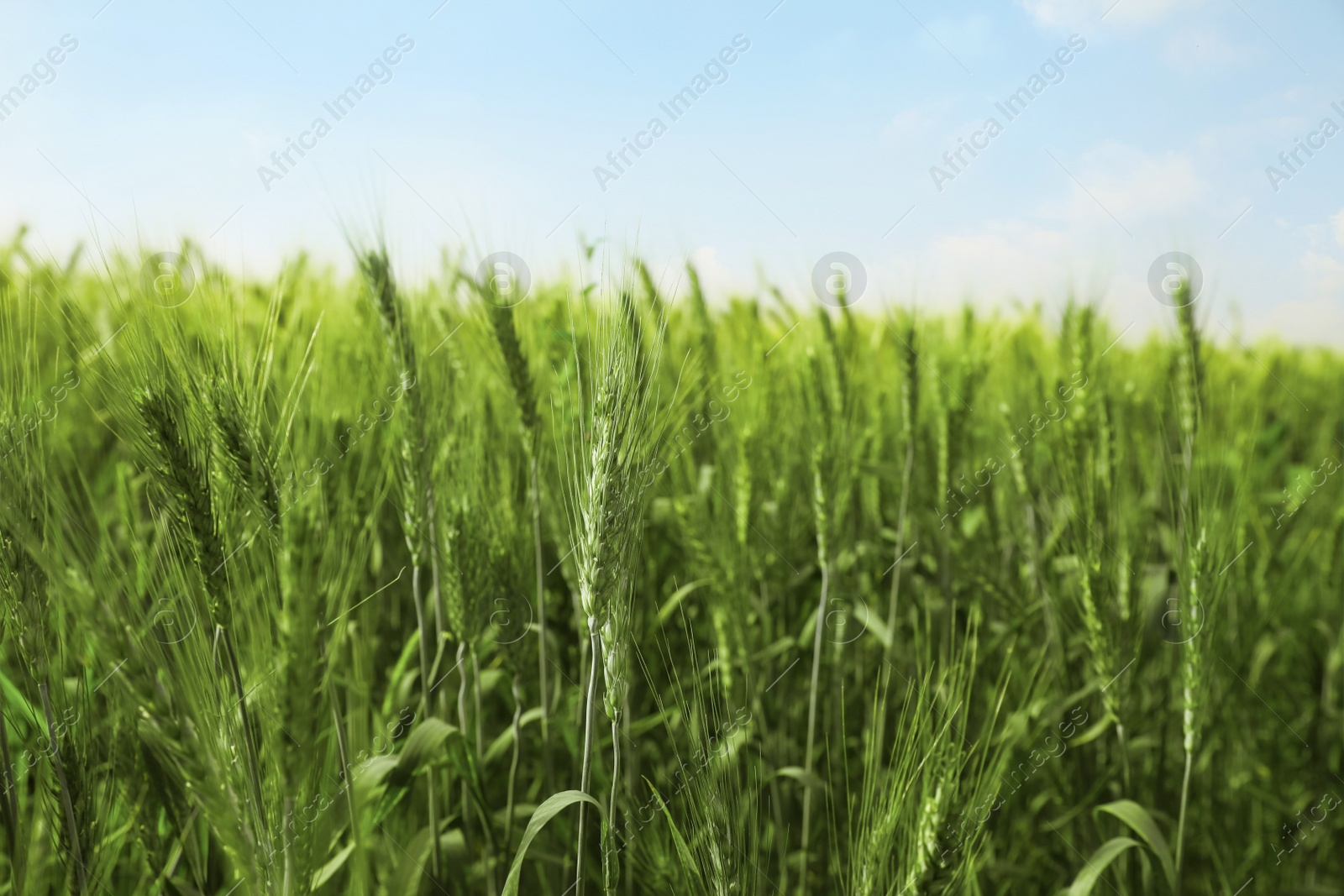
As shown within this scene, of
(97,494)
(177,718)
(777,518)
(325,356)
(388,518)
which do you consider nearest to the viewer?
(177,718)

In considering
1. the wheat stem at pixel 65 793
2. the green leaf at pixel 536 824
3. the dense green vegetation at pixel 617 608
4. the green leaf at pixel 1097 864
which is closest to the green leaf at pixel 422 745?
the dense green vegetation at pixel 617 608

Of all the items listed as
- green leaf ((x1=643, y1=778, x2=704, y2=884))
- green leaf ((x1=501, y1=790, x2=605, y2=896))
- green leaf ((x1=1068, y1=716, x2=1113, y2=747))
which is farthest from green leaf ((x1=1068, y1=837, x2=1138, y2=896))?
green leaf ((x1=501, y1=790, x2=605, y2=896))

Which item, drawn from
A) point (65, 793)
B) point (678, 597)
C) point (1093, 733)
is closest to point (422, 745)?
point (65, 793)

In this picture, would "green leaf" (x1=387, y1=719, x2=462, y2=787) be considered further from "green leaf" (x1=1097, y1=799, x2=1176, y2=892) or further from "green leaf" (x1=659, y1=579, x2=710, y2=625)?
"green leaf" (x1=1097, y1=799, x2=1176, y2=892)

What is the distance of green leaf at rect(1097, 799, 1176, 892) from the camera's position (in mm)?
1153

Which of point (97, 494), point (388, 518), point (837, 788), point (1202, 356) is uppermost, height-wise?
point (97, 494)

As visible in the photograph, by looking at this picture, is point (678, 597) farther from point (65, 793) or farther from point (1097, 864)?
point (65, 793)

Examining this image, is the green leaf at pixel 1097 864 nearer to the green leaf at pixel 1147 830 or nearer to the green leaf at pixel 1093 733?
the green leaf at pixel 1147 830

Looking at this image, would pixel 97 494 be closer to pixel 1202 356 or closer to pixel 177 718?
pixel 177 718

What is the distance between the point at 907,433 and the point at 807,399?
29 cm

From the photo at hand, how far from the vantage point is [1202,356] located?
1.90m

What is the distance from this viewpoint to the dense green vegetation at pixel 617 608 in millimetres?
823

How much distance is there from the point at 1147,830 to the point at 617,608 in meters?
0.97

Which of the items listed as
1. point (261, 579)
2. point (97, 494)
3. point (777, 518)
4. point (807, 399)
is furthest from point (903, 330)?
point (97, 494)
